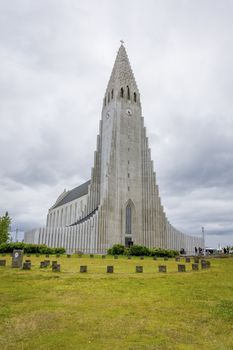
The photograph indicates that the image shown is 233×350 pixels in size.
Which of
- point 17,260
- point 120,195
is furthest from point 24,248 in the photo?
point 120,195

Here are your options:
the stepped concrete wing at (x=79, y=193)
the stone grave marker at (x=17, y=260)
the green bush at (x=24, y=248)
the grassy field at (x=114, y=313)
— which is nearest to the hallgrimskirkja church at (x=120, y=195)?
the green bush at (x=24, y=248)

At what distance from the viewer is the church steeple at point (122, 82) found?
185 ft

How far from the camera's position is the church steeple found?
5653cm

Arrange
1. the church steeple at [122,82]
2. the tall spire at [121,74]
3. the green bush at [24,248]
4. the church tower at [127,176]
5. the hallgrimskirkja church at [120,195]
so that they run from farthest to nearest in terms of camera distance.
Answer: the tall spire at [121,74] → the church steeple at [122,82] → the church tower at [127,176] → the hallgrimskirkja church at [120,195] → the green bush at [24,248]

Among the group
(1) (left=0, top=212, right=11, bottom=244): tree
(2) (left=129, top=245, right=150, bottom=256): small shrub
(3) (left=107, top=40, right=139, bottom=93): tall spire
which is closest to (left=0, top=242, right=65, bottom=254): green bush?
(2) (left=129, top=245, right=150, bottom=256): small shrub

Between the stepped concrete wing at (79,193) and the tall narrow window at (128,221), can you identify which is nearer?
the tall narrow window at (128,221)

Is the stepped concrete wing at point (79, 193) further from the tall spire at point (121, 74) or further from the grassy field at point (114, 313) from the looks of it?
the grassy field at point (114, 313)

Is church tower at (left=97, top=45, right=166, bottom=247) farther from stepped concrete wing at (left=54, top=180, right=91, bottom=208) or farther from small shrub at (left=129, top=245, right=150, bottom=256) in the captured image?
stepped concrete wing at (left=54, top=180, right=91, bottom=208)

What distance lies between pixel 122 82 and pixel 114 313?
53207 mm

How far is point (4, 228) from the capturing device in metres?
51.8

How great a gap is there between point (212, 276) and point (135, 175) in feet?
123

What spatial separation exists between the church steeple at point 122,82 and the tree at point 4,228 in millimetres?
28265

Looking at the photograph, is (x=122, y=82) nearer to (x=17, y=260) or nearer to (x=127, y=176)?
(x=127, y=176)

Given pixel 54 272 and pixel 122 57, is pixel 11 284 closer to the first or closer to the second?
pixel 54 272
